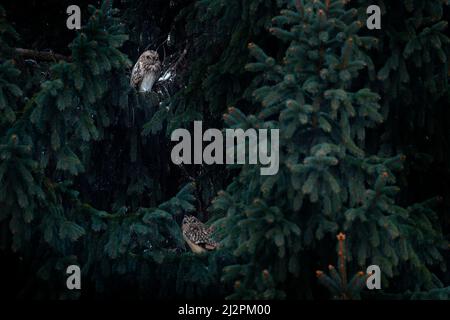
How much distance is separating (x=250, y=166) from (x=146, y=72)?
2970 millimetres

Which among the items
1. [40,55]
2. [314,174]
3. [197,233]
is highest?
[40,55]

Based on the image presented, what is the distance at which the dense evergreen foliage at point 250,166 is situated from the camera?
14.9 ft

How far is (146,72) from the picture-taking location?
7.30 m

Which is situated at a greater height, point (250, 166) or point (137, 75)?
point (137, 75)

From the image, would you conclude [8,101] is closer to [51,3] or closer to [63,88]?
[63,88]

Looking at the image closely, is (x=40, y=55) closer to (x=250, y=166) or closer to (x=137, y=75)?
(x=137, y=75)

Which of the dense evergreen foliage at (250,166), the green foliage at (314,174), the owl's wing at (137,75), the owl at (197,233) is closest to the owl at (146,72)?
the owl's wing at (137,75)

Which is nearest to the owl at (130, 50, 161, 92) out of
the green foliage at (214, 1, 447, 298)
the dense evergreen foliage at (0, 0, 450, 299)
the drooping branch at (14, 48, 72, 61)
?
the dense evergreen foliage at (0, 0, 450, 299)

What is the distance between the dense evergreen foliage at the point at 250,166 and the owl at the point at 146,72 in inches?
6.0

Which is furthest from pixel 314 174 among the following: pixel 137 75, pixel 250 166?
pixel 137 75

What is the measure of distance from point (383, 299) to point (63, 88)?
8.88ft

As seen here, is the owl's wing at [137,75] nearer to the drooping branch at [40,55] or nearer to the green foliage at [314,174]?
the drooping branch at [40,55]

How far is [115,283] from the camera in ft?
19.6

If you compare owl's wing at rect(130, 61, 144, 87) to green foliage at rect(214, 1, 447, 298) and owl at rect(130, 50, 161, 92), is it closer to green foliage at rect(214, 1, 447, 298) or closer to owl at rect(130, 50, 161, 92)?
owl at rect(130, 50, 161, 92)
